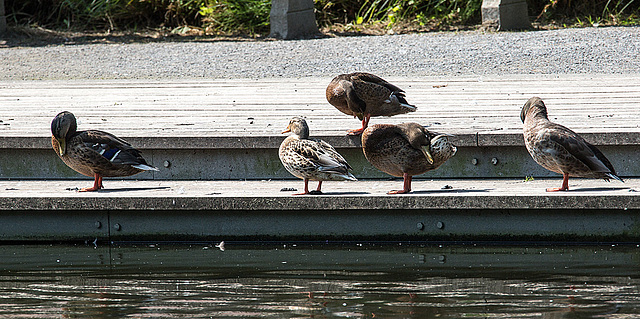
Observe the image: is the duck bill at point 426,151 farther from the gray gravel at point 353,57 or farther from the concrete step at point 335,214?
the gray gravel at point 353,57

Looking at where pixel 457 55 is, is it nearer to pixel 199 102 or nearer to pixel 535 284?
pixel 199 102

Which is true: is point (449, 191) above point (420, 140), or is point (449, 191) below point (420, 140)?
below

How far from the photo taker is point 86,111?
26.6 feet

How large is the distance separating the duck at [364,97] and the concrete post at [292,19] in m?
6.54

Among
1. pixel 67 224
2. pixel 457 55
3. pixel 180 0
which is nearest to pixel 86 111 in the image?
pixel 67 224

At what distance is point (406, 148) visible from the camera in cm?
538

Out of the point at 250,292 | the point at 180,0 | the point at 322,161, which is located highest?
the point at 180,0

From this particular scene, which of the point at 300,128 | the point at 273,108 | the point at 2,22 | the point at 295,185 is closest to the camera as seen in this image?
the point at 300,128

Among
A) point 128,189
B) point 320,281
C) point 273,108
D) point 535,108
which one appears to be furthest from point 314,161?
point 273,108

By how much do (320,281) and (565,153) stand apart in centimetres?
183

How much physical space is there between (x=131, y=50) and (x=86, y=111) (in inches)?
182

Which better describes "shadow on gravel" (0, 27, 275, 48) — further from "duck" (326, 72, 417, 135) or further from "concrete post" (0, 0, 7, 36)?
"duck" (326, 72, 417, 135)

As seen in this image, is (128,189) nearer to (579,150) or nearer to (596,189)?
(579,150)

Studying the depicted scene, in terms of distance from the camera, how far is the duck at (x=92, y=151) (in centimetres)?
574
